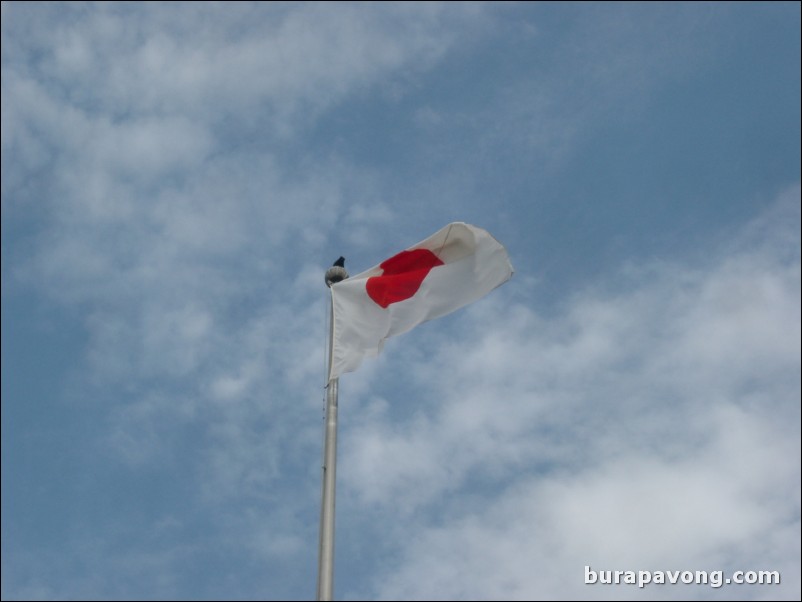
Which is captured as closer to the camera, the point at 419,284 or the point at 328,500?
the point at 328,500

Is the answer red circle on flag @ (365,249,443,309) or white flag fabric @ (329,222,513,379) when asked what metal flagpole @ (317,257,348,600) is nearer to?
white flag fabric @ (329,222,513,379)

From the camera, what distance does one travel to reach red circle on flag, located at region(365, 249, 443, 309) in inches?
872

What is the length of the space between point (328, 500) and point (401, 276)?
681 centimetres

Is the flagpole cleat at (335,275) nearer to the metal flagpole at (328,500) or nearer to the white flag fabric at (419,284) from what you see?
the white flag fabric at (419,284)

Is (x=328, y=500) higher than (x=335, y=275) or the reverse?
the reverse

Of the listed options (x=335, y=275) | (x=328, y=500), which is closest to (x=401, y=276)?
(x=335, y=275)

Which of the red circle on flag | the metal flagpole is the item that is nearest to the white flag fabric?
the red circle on flag

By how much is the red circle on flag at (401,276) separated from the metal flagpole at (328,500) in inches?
60.5

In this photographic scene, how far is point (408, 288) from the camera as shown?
22453 mm

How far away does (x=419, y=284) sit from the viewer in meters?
22.5

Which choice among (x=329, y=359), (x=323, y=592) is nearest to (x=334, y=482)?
(x=323, y=592)

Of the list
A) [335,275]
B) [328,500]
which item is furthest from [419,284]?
[328,500]

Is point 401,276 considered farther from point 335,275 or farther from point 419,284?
point 335,275

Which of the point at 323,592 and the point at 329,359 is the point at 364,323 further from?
the point at 323,592
